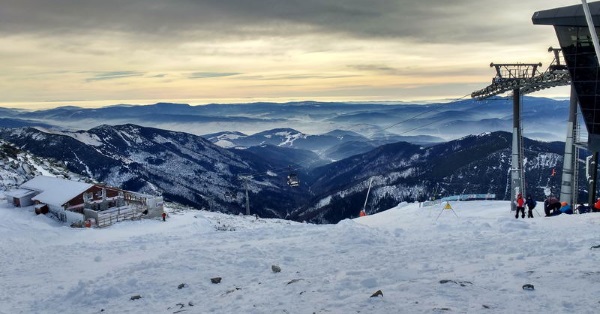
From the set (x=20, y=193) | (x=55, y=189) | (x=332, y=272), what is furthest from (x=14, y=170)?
(x=332, y=272)

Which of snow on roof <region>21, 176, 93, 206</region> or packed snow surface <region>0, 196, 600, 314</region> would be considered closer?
packed snow surface <region>0, 196, 600, 314</region>

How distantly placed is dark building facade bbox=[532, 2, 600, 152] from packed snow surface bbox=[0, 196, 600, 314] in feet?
50.1

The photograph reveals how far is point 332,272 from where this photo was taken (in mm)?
15984

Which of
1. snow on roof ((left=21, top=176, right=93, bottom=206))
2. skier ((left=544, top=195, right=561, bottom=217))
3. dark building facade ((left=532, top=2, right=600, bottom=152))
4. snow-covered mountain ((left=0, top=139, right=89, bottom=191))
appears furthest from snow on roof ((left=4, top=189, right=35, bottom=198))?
dark building facade ((left=532, top=2, right=600, bottom=152))

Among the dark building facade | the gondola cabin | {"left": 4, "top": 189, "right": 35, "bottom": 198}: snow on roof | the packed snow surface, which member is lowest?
the gondola cabin

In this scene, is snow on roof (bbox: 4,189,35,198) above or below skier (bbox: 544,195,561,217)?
below

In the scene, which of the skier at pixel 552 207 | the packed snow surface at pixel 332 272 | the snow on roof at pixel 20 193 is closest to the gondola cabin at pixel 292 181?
the snow on roof at pixel 20 193

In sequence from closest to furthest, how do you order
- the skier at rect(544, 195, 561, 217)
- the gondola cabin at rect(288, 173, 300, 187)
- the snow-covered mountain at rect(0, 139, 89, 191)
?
the skier at rect(544, 195, 561, 217), the snow-covered mountain at rect(0, 139, 89, 191), the gondola cabin at rect(288, 173, 300, 187)

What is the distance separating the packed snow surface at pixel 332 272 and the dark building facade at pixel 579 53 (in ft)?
50.1

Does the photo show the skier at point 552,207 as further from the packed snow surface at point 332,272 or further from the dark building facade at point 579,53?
the dark building facade at point 579,53

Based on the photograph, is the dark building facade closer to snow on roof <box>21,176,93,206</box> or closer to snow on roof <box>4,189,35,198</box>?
snow on roof <box>21,176,93,206</box>

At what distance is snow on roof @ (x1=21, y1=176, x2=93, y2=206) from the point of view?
1850 inches

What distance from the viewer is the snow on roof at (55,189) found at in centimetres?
4700

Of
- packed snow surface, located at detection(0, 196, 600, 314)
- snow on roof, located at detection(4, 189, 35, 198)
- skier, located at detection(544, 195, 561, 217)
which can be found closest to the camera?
packed snow surface, located at detection(0, 196, 600, 314)
